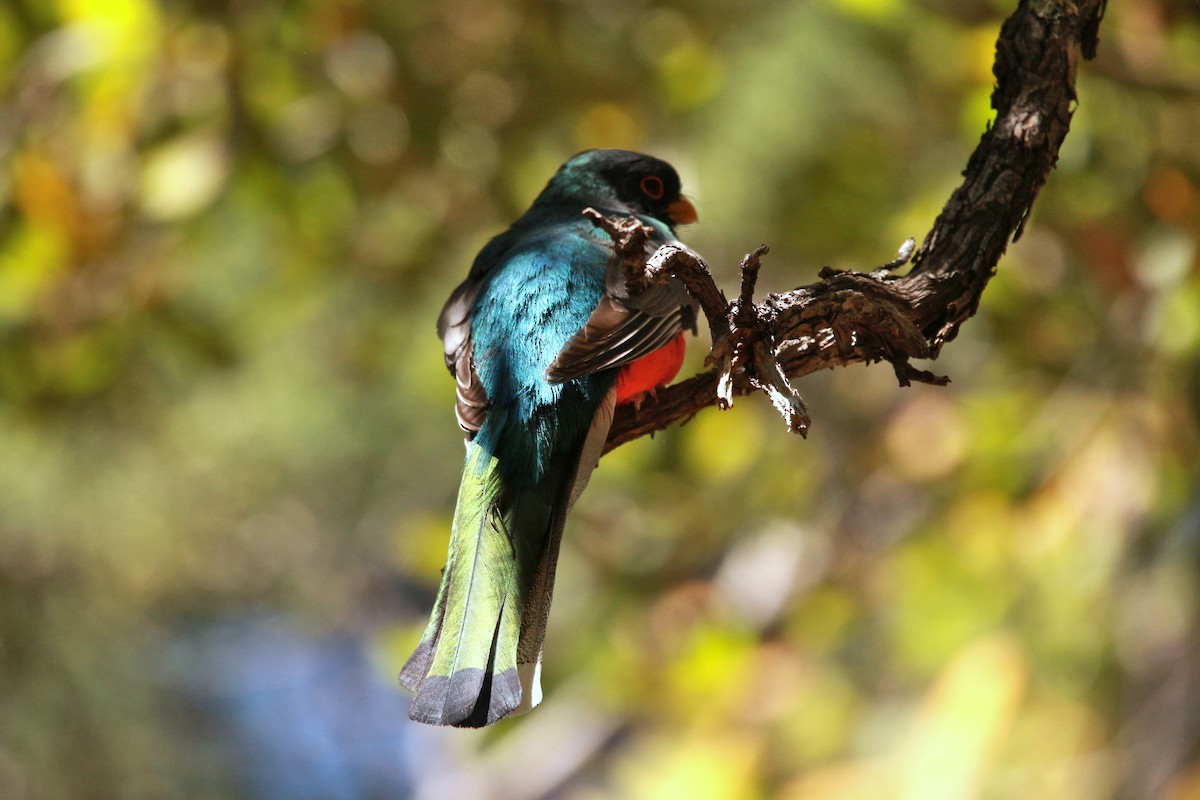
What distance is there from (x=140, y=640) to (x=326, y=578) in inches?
47.8

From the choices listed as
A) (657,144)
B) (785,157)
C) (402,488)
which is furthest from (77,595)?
(785,157)

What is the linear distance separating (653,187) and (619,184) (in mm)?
107

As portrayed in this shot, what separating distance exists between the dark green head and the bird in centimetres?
47

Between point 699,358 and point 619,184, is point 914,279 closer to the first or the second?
point 619,184

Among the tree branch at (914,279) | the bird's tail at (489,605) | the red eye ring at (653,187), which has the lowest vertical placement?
the bird's tail at (489,605)

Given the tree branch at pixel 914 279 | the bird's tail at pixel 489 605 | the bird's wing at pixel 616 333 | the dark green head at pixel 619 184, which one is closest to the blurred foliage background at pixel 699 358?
the dark green head at pixel 619 184

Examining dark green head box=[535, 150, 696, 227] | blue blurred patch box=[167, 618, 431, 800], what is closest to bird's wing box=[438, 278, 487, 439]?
dark green head box=[535, 150, 696, 227]

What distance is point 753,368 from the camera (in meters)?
2.24

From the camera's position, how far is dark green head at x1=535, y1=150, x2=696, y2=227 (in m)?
3.95

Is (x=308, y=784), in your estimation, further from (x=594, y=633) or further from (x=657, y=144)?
(x=657, y=144)

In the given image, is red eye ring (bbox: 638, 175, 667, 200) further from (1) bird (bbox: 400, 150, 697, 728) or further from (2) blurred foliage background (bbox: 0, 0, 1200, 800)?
(2) blurred foliage background (bbox: 0, 0, 1200, 800)

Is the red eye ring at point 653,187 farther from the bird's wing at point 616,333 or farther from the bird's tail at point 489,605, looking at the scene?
the bird's tail at point 489,605

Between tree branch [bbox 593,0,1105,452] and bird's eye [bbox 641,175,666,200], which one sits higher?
bird's eye [bbox 641,175,666,200]

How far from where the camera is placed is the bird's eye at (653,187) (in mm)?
3990
